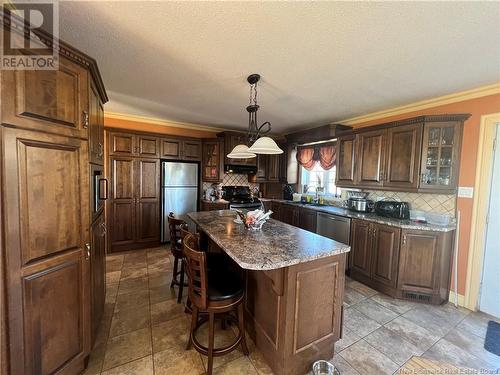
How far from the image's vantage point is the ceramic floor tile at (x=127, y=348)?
66.6 inches

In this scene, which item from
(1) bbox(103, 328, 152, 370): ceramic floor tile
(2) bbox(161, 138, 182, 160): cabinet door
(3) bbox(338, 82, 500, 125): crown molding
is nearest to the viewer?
(1) bbox(103, 328, 152, 370): ceramic floor tile

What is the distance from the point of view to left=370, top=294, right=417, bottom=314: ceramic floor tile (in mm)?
2464

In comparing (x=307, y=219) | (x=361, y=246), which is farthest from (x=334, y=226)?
(x=307, y=219)

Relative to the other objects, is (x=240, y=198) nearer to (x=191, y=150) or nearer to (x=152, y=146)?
(x=191, y=150)

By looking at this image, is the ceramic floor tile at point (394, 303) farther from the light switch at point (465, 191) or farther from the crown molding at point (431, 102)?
the crown molding at point (431, 102)

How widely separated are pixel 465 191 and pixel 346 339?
2.26 metres

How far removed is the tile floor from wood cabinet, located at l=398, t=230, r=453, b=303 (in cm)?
15

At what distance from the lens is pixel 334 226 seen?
3445 millimetres

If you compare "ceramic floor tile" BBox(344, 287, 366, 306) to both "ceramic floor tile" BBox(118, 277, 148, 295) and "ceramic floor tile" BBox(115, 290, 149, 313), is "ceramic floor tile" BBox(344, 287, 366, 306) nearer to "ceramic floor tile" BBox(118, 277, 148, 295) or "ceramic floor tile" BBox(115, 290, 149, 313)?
"ceramic floor tile" BBox(115, 290, 149, 313)

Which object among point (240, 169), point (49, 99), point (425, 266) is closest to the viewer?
point (49, 99)

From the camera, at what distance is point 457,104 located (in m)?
2.66

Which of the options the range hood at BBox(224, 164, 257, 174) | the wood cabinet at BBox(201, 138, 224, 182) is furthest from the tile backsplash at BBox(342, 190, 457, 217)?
the wood cabinet at BBox(201, 138, 224, 182)

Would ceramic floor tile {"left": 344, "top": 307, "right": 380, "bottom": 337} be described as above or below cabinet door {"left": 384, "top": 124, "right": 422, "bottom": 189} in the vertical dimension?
below

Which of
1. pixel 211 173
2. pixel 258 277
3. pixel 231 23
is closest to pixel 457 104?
pixel 231 23
